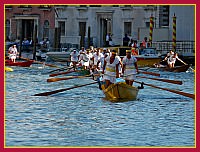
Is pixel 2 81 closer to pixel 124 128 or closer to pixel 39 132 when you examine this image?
pixel 39 132

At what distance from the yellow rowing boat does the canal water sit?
18 centimetres

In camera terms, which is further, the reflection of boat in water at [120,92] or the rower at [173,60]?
the rower at [173,60]

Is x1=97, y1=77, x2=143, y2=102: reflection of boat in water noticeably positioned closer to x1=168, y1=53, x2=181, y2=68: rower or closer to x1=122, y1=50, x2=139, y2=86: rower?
x1=122, y1=50, x2=139, y2=86: rower

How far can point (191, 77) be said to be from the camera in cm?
2658

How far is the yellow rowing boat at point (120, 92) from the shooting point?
16.2 meters

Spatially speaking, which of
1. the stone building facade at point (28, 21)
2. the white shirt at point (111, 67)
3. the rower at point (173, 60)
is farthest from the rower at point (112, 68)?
the stone building facade at point (28, 21)

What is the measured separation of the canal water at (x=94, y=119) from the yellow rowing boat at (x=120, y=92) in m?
0.18

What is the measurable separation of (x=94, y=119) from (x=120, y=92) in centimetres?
262

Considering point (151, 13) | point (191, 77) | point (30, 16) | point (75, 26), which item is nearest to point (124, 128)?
point (191, 77)

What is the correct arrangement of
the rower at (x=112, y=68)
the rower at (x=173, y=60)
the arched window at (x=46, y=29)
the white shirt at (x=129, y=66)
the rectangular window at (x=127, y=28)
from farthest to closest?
the arched window at (x=46, y=29) → the rectangular window at (x=127, y=28) → the rower at (x=173, y=60) → the white shirt at (x=129, y=66) → the rower at (x=112, y=68)

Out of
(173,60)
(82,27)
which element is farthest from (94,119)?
(82,27)

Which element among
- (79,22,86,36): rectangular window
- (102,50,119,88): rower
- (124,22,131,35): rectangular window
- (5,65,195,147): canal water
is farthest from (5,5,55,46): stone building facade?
(102,50,119,88): rower

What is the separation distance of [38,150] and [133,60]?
8.83 metres

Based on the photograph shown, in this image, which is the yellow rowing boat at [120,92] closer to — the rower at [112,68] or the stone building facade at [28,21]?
the rower at [112,68]
